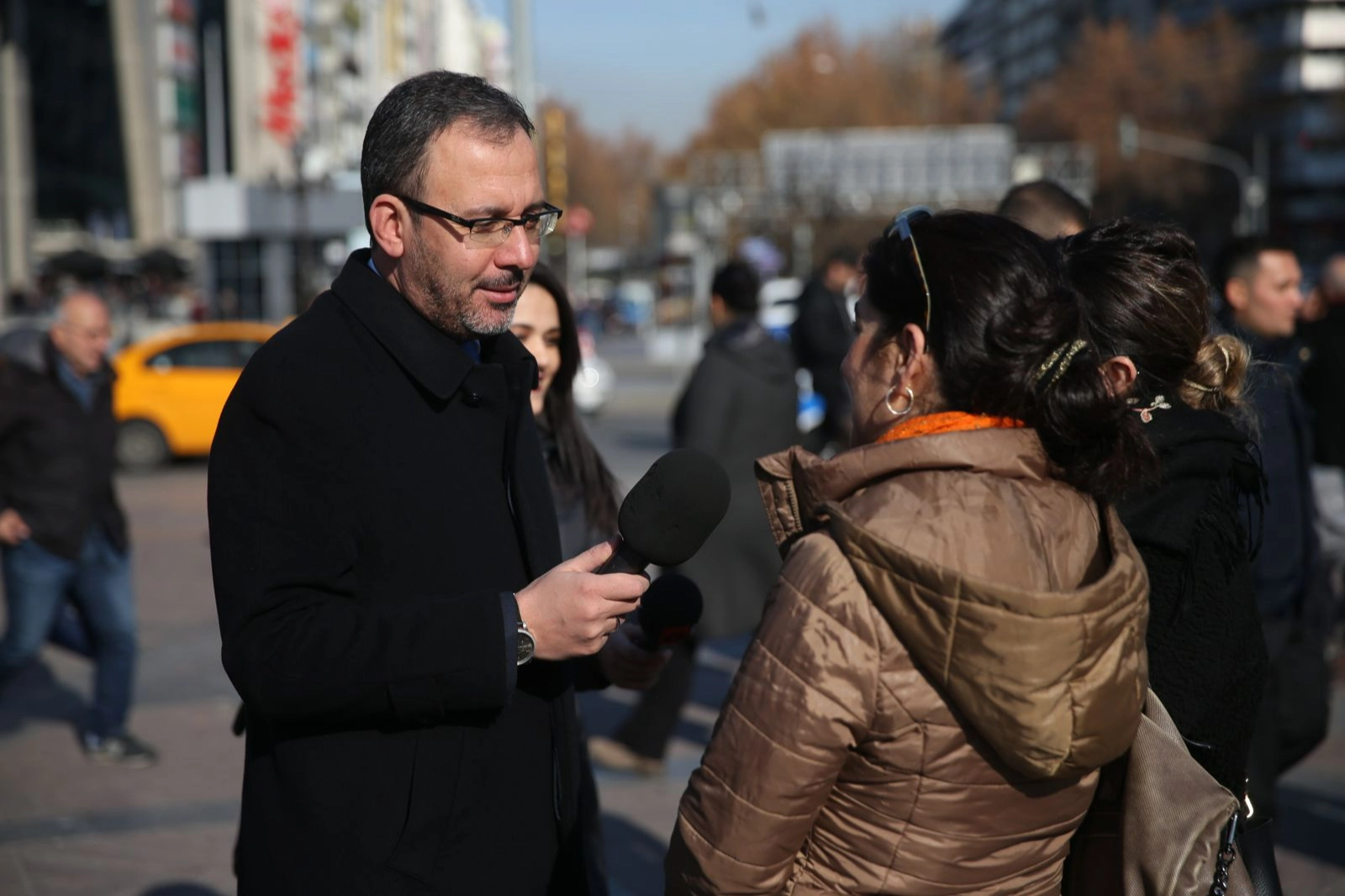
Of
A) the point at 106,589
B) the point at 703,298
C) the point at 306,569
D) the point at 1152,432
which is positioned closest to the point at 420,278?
the point at 306,569

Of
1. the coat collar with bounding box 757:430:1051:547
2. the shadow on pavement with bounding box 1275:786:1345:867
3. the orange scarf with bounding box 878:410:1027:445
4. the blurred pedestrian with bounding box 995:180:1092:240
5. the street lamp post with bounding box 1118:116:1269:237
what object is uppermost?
the street lamp post with bounding box 1118:116:1269:237

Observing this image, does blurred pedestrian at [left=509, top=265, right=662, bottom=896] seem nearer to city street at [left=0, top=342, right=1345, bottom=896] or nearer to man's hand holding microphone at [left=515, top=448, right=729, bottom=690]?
man's hand holding microphone at [left=515, top=448, right=729, bottom=690]

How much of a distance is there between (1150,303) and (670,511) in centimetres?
101

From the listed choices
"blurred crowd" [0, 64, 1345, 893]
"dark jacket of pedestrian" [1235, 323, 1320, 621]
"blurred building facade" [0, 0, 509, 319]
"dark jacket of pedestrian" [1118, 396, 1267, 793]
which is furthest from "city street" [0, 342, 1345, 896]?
"blurred building facade" [0, 0, 509, 319]

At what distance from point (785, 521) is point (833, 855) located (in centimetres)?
51

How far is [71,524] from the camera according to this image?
6301 millimetres

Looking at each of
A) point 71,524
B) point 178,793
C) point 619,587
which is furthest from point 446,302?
point 71,524

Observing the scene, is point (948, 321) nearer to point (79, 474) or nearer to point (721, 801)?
point (721, 801)

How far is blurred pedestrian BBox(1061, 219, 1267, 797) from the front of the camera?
2438 mm

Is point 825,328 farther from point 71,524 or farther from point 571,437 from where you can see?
point 571,437

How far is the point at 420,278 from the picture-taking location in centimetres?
237

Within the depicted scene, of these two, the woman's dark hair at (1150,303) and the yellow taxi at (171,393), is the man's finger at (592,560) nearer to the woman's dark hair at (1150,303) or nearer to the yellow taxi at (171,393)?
the woman's dark hair at (1150,303)

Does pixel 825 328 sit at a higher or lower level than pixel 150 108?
lower

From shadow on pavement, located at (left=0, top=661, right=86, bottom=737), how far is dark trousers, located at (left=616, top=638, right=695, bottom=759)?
9.70ft
